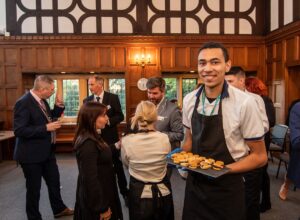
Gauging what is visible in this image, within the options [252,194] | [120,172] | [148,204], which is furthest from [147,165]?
[120,172]

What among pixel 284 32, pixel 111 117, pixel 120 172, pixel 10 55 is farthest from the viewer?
pixel 10 55

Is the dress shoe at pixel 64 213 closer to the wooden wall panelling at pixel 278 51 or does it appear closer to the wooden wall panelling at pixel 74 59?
the wooden wall panelling at pixel 74 59

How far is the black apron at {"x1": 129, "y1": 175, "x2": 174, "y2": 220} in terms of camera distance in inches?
86.9

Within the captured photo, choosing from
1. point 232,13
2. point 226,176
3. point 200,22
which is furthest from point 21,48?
point 226,176

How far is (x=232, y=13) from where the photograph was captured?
23.8 feet

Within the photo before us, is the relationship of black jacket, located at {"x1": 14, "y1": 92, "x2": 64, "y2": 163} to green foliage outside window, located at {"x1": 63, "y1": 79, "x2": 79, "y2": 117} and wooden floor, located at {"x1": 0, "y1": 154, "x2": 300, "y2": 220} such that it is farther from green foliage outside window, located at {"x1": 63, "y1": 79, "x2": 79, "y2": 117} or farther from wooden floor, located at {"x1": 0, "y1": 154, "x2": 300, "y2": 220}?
green foliage outside window, located at {"x1": 63, "y1": 79, "x2": 79, "y2": 117}

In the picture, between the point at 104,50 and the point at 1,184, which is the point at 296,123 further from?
the point at 104,50

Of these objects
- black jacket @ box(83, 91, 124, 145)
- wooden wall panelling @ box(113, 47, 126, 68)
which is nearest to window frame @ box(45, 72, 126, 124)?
wooden wall panelling @ box(113, 47, 126, 68)

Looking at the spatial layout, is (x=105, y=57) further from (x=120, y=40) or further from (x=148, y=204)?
(x=148, y=204)

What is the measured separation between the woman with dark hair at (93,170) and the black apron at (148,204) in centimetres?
22

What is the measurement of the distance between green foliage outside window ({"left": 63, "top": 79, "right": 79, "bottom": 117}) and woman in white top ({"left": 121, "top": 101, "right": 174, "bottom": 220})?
17.9 ft

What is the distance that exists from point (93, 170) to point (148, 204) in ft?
1.64

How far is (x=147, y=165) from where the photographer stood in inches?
87.0

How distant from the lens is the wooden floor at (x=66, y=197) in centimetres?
359
